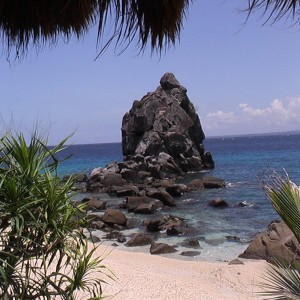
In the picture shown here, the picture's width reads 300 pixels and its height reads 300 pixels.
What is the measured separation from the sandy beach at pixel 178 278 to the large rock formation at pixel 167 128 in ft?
123

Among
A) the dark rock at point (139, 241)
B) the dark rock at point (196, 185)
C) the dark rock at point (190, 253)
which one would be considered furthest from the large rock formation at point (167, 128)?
the dark rock at point (190, 253)

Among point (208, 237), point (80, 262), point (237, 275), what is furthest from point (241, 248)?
point (80, 262)

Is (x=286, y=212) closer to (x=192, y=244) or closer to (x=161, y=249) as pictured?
(x=161, y=249)

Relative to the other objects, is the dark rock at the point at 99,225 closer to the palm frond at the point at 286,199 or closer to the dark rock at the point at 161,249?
the dark rock at the point at 161,249

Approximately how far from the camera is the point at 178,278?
12.8 metres

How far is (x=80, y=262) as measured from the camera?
15.7ft

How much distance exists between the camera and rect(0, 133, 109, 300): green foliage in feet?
13.5

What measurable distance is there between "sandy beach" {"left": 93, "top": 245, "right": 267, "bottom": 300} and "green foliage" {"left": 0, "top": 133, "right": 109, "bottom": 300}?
530 centimetres

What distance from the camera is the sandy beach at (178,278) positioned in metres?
11.2

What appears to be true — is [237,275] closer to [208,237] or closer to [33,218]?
[208,237]

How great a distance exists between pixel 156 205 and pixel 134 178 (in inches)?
604

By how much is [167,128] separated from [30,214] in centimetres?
5261

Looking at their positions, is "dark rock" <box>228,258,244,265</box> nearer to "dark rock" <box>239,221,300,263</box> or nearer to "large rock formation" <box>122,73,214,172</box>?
"dark rock" <box>239,221,300,263</box>

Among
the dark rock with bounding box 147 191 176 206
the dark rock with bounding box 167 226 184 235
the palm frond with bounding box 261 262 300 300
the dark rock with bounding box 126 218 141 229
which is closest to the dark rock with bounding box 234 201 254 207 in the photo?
the dark rock with bounding box 147 191 176 206
